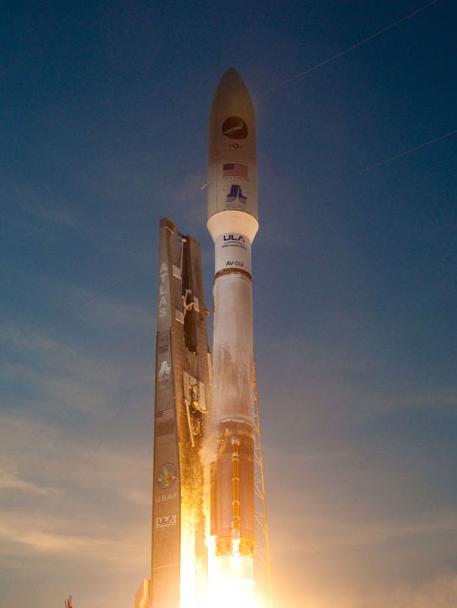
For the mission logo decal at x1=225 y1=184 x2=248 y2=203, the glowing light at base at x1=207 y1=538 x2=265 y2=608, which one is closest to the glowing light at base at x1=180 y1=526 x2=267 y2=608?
the glowing light at base at x1=207 y1=538 x2=265 y2=608

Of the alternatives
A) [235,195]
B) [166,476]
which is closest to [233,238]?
[235,195]

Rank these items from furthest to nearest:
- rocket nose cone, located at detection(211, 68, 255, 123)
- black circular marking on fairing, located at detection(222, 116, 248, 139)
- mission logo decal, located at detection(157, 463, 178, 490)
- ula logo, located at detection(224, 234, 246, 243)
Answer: rocket nose cone, located at detection(211, 68, 255, 123)
black circular marking on fairing, located at detection(222, 116, 248, 139)
ula logo, located at detection(224, 234, 246, 243)
mission logo decal, located at detection(157, 463, 178, 490)

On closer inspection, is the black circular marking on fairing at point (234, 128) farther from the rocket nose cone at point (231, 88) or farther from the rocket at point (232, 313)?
the rocket nose cone at point (231, 88)

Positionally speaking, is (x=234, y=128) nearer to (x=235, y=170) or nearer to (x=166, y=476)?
(x=235, y=170)

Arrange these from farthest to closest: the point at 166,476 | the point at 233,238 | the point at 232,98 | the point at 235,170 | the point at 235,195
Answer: the point at 232,98
the point at 235,170
the point at 235,195
the point at 233,238
the point at 166,476

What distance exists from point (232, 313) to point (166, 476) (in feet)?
23.0

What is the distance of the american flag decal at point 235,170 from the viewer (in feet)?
113

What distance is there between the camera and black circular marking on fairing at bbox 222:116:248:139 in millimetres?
35469

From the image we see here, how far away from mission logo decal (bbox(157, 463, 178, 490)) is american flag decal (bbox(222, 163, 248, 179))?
12.1 meters

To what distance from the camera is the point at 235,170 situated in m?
34.7

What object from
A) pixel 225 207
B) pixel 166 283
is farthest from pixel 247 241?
pixel 166 283

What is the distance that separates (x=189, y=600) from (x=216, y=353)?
9352 mm

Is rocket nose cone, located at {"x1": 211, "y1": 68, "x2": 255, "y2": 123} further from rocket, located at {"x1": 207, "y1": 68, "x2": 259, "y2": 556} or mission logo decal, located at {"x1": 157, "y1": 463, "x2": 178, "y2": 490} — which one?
mission logo decal, located at {"x1": 157, "y1": 463, "x2": 178, "y2": 490}

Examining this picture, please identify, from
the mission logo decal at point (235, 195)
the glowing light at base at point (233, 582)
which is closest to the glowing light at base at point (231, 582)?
the glowing light at base at point (233, 582)
